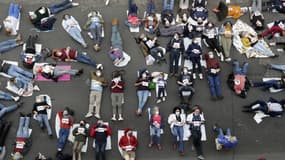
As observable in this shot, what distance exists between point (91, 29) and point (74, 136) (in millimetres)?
5984

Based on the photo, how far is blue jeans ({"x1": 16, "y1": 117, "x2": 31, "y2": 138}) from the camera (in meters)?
23.0

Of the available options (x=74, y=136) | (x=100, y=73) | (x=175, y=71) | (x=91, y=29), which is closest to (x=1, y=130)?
(x=74, y=136)

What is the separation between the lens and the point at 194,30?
26.3 m

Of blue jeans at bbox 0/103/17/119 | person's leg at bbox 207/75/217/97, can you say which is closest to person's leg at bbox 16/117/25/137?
blue jeans at bbox 0/103/17/119

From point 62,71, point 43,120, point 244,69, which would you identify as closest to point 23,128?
point 43,120

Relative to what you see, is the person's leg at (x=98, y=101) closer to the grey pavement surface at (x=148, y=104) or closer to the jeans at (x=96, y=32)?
the grey pavement surface at (x=148, y=104)

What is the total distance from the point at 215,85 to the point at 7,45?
10411mm

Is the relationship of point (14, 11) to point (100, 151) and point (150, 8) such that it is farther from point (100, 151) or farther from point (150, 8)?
point (100, 151)

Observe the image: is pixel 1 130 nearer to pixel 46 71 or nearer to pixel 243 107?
pixel 46 71

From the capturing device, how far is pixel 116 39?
25812 millimetres

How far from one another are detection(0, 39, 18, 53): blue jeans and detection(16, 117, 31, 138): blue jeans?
13.5 feet

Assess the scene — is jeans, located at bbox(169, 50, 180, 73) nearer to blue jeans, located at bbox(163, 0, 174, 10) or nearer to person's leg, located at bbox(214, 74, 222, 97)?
person's leg, located at bbox(214, 74, 222, 97)

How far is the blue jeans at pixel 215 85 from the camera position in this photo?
24391 mm

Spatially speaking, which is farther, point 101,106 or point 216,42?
point 216,42
